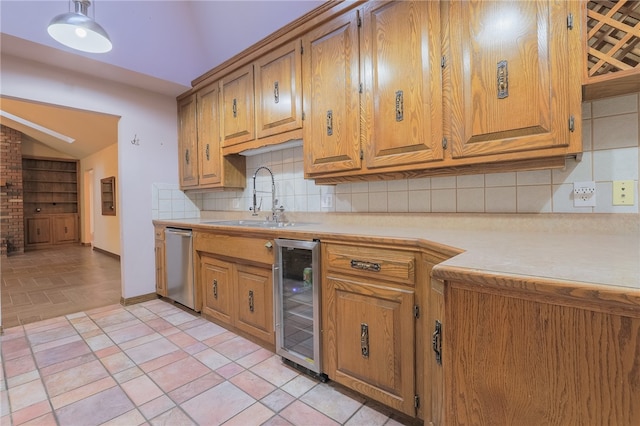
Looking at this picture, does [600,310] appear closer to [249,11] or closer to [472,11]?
[472,11]

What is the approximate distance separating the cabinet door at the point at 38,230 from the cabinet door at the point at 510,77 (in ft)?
31.4

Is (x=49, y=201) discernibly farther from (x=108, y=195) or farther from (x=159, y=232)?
(x=159, y=232)

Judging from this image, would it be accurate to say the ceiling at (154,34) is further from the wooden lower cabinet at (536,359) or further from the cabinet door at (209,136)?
the wooden lower cabinet at (536,359)

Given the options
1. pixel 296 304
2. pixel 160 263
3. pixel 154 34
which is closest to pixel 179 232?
pixel 160 263

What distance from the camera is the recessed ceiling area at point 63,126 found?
14.9 feet

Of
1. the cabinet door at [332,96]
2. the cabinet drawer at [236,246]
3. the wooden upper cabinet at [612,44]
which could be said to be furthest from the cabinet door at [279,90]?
the wooden upper cabinet at [612,44]

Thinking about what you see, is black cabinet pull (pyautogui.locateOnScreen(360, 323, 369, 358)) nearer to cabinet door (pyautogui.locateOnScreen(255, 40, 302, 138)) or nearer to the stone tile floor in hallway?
cabinet door (pyautogui.locateOnScreen(255, 40, 302, 138))

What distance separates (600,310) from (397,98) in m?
1.38

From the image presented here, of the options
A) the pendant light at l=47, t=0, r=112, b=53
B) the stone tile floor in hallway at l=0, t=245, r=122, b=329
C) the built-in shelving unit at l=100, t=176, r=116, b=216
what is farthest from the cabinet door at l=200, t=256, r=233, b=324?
the built-in shelving unit at l=100, t=176, r=116, b=216

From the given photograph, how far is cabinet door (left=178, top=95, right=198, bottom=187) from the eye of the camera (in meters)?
3.19

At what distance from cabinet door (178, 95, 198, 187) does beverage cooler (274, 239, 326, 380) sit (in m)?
1.90

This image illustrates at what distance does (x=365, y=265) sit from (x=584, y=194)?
1106mm

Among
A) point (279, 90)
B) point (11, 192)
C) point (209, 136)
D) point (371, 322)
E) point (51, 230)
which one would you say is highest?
point (279, 90)

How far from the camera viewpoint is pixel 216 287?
97.1 inches
